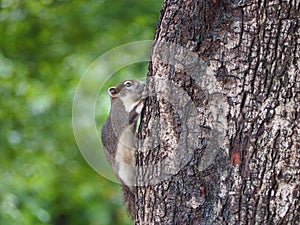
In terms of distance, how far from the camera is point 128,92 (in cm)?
311

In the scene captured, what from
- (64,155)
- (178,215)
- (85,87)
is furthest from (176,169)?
(64,155)

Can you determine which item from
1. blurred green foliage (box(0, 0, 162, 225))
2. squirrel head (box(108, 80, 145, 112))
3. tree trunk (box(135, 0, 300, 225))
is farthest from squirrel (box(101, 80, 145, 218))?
blurred green foliage (box(0, 0, 162, 225))

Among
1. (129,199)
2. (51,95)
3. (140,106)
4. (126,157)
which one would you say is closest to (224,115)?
(140,106)

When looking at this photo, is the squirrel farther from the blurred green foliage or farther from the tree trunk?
the blurred green foliage

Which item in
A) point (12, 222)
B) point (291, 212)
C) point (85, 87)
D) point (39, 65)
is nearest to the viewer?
point (291, 212)

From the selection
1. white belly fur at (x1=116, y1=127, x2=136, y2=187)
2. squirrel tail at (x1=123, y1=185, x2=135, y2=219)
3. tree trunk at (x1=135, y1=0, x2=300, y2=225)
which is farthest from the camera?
squirrel tail at (x1=123, y1=185, x2=135, y2=219)

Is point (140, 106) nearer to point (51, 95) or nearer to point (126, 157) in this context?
point (126, 157)

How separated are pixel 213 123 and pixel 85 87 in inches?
73.2

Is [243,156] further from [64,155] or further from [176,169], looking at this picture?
[64,155]

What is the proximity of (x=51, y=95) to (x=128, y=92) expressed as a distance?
3.80 metres

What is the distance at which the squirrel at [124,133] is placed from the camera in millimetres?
3029

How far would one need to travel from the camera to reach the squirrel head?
3.05 meters

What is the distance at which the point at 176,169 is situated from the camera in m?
2.65

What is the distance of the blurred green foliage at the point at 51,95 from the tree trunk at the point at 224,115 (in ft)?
8.37
